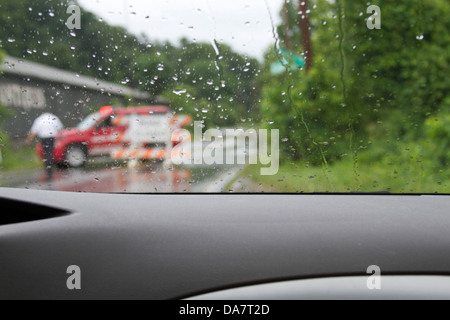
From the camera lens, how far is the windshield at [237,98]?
6.59 feet

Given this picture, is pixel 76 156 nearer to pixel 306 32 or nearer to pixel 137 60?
pixel 137 60

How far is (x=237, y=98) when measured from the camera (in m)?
2.06

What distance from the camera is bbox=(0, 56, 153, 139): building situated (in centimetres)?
204

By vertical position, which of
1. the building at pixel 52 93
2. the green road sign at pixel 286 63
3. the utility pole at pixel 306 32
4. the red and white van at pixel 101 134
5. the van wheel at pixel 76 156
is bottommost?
the van wheel at pixel 76 156

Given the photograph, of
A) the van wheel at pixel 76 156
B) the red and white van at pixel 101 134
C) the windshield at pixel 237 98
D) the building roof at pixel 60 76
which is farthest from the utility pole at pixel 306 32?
the van wheel at pixel 76 156

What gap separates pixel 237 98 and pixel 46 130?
921mm

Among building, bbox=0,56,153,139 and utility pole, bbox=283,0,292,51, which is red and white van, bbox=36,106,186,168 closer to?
building, bbox=0,56,153,139

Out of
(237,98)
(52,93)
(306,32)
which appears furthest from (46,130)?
(306,32)

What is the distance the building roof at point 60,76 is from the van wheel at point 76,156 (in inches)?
11.6

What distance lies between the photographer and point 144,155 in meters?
2.07

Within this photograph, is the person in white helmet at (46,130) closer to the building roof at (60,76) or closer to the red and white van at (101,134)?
the red and white van at (101,134)

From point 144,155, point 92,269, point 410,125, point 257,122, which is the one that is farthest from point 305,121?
point 92,269
